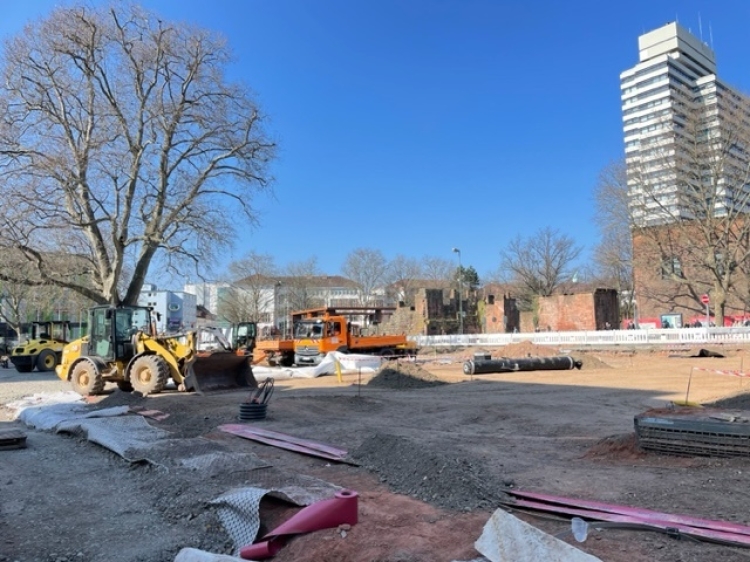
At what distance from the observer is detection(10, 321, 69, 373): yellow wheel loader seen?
29.4 meters

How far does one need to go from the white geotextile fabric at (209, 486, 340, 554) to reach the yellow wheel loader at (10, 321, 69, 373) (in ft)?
94.6

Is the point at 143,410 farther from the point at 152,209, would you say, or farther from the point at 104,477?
the point at 152,209

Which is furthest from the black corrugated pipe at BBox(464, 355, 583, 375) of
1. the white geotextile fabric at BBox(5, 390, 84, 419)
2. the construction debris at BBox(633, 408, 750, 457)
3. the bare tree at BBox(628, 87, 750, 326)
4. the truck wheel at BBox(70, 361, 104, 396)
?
the bare tree at BBox(628, 87, 750, 326)

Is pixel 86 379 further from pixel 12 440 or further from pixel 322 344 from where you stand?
pixel 322 344

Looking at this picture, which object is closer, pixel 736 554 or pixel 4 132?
pixel 736 554

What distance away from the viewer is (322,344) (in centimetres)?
2773

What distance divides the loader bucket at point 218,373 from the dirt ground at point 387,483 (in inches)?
105

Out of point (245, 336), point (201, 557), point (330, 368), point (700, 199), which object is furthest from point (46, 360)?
point (700, 199)

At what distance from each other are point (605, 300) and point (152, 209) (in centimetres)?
3437

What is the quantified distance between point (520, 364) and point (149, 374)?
14538mm

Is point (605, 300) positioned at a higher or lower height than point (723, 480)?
higher

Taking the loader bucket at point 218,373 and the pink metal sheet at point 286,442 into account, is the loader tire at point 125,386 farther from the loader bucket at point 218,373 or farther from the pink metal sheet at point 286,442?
the pink metal sheet at point 286,442

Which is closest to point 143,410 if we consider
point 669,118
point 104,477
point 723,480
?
point 104,477

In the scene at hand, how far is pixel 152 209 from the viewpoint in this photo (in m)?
27.5
